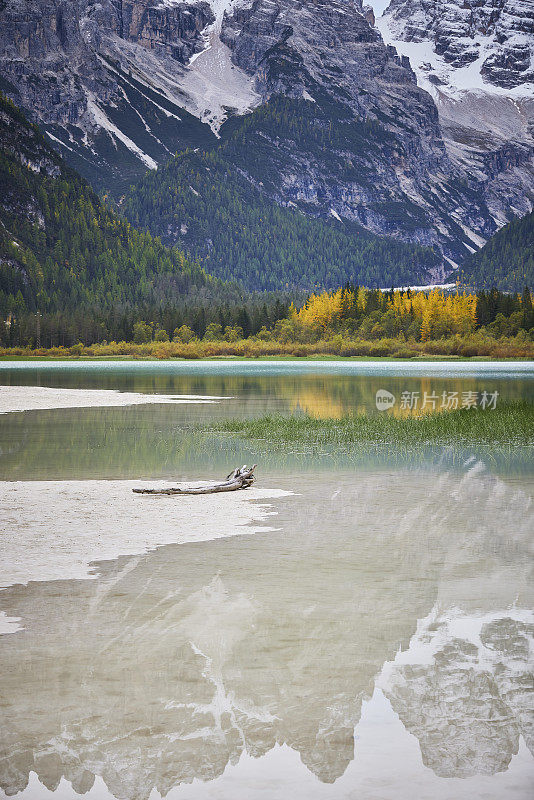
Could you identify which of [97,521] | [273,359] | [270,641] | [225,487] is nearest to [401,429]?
[225,487]

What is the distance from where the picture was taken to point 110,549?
17969 millimetres

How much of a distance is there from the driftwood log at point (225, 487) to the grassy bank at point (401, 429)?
10.4 m

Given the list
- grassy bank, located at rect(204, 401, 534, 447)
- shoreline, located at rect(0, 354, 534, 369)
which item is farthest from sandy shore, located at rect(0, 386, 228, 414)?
shoreline, located at rect(0, 354, 534, 369)

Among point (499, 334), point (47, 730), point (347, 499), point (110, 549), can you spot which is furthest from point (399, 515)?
point (499, 334)

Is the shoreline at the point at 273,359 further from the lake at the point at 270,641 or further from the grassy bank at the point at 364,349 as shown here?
the lake at the point at 270,641

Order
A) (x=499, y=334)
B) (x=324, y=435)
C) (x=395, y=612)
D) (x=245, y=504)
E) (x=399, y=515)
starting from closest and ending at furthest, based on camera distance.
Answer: (x=395, y=612) < (x=399, y=515) < (x=245, y=504) < (x=324, y=435) < (x=499, y=334)

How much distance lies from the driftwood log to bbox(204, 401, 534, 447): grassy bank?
410 inches

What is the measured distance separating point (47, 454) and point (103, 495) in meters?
9.69

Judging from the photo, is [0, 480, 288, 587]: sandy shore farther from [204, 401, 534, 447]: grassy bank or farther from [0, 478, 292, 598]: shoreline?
[204, 401, 534, 447]: grassy bank

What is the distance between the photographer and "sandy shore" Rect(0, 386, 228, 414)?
56.0 metres

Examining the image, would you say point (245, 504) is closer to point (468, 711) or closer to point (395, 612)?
point (395, 612)

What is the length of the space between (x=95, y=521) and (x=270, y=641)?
9.19 m

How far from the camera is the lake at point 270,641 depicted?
901 centimetres

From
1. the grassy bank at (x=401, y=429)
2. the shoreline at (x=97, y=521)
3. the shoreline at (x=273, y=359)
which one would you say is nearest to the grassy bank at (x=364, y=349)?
the shoreline at (x=273, y=359)
